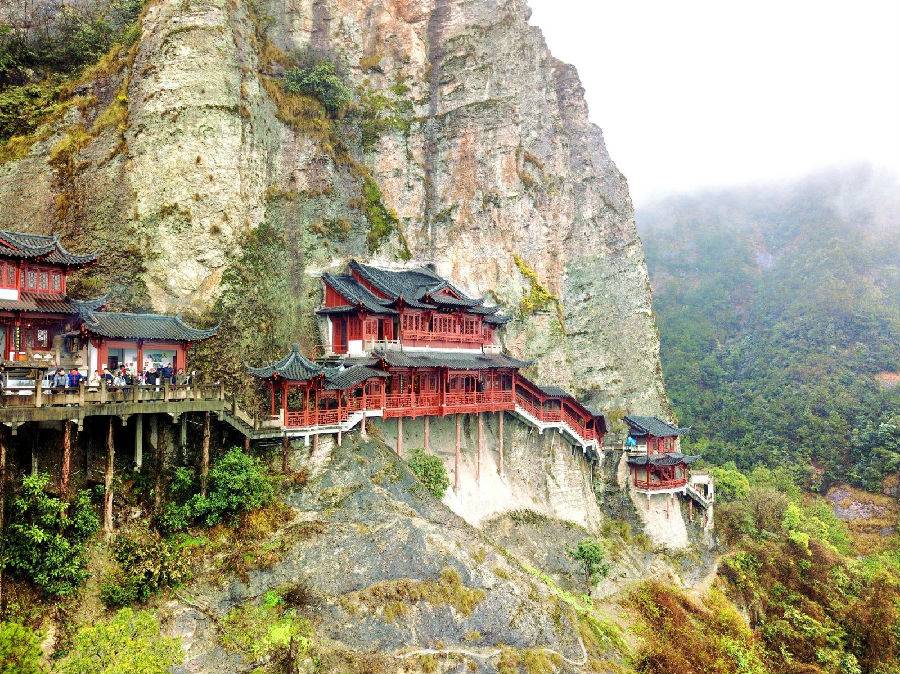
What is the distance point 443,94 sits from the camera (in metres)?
52.6

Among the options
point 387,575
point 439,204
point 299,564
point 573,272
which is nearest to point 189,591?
point 299,564

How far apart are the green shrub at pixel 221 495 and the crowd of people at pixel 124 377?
4442 millimetres

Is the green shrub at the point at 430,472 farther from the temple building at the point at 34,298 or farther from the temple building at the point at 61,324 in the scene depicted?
the temple building at the point at 34,298

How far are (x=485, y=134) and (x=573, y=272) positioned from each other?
14135 millimetres

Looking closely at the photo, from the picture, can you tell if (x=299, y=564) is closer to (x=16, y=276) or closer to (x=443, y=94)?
(x=16, y=276)

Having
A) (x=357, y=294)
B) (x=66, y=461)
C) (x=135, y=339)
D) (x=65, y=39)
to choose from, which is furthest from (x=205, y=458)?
(x=65, y=39)

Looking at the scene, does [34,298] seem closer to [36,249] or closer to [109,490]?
[36,249]

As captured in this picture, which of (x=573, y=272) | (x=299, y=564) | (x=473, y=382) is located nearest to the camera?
(x=299, y=564)

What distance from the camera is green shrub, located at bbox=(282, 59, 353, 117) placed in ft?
150

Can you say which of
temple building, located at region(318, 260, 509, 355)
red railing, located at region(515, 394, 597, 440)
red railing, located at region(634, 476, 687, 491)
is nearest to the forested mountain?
red railing, located at region(634, 476, 687, 491)

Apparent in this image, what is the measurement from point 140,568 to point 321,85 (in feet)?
122

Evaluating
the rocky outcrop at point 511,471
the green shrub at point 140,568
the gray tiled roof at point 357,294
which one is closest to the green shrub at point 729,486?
the rocky outcrop at point 511,471

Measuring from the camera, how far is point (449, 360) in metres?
36.2

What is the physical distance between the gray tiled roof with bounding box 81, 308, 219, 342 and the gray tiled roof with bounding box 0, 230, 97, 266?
230 centimetres
